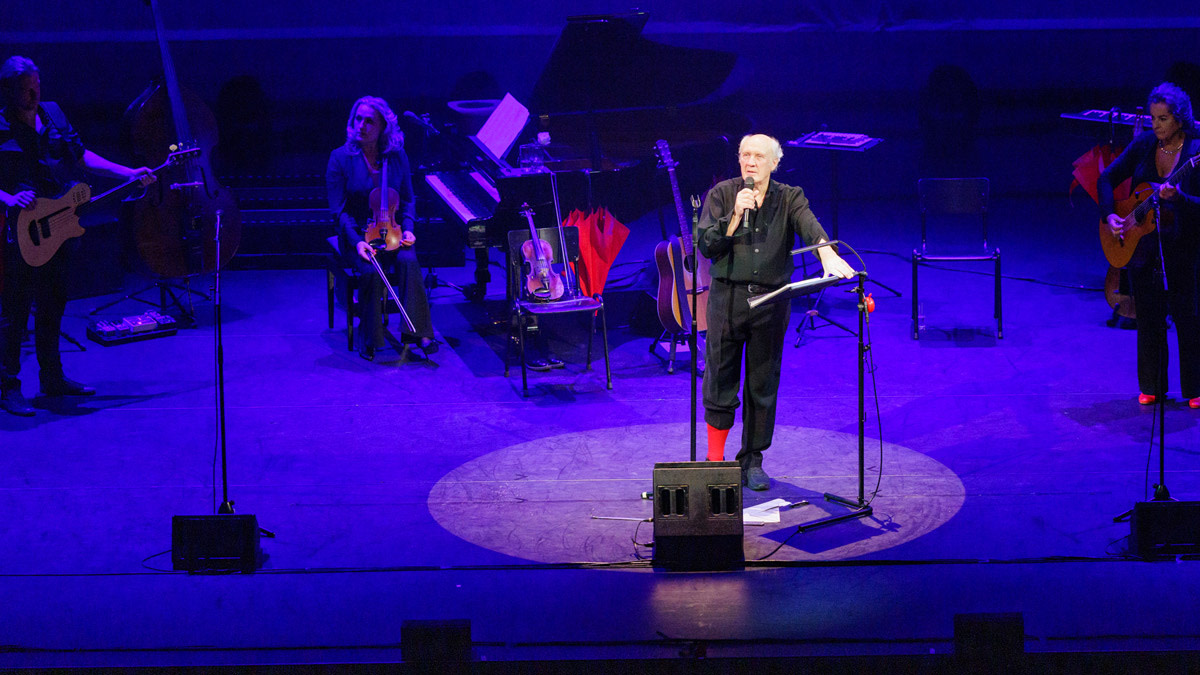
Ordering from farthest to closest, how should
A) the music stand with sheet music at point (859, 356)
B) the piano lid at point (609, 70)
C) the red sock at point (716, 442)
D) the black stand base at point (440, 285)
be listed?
1. the black stand base at point (440, 285)
2. the piano lid at point (609, 70)
3. the red sock at point (716, 442)
4. the music stand with sheet music at point (859, 356)

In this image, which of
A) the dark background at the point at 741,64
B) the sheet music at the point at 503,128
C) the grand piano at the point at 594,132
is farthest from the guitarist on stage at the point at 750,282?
the dark background at the point at 741,64

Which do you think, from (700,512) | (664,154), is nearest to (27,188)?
(664,154)

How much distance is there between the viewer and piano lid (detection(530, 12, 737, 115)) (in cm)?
848

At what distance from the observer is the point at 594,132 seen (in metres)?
8.23

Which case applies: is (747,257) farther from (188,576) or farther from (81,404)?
(81,404)

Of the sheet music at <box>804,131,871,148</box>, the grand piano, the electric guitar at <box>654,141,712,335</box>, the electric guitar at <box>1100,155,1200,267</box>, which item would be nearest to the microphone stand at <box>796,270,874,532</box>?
the electric guitar at <box>654,141,712,335</box>

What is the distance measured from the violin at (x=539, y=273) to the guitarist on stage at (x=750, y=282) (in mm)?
2041

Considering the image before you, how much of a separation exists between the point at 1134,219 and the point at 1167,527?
2459 millimetres

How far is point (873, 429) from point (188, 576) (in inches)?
131

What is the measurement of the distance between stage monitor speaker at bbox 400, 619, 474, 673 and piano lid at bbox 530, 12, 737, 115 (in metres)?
5.72

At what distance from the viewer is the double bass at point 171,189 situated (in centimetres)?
813

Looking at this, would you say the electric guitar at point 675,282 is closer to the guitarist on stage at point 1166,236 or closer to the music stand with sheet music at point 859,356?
the music stand with sheet music at point 859,356

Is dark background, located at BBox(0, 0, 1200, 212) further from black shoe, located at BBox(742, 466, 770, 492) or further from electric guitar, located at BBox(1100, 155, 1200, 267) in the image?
black shoe, located at BBox(742, 466, 770, 492)

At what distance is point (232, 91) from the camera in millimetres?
10703
